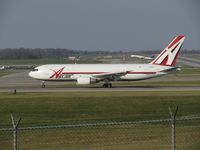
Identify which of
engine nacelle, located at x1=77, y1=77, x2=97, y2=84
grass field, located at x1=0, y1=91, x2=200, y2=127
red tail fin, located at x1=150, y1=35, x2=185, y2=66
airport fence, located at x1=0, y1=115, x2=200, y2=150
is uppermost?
red tail fin, located at x1=150, y1=35, x2=185, y2=66

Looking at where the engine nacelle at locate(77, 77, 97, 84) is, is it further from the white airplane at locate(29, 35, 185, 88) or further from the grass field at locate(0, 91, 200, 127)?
the grass field at locate(0, 91, 200, 127)

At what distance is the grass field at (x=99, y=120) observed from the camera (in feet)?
51.1

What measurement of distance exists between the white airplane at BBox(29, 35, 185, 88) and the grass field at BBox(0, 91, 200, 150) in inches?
542

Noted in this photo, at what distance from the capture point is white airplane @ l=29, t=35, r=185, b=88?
48.2 metres

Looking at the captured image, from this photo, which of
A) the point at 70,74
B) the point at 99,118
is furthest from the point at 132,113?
the point at 70,74

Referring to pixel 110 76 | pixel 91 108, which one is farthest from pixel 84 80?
pixel 91 108

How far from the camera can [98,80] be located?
48688 millimetres

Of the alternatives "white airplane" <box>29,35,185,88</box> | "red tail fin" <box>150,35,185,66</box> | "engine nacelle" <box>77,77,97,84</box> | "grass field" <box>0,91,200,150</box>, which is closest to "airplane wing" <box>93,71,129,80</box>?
"white airplane" <box>29,35,185,88</box>

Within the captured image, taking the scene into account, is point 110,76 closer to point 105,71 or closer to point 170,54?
point 105,71

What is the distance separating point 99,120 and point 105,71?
1007 inches

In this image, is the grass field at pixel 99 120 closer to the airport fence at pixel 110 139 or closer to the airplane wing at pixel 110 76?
the airport fence at pixel 110 139

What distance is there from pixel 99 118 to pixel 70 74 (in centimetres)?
2451

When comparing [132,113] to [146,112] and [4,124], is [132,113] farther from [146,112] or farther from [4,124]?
[4,124]

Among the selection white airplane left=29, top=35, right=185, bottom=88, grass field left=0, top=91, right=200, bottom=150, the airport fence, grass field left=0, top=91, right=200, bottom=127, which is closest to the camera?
the airport fence
